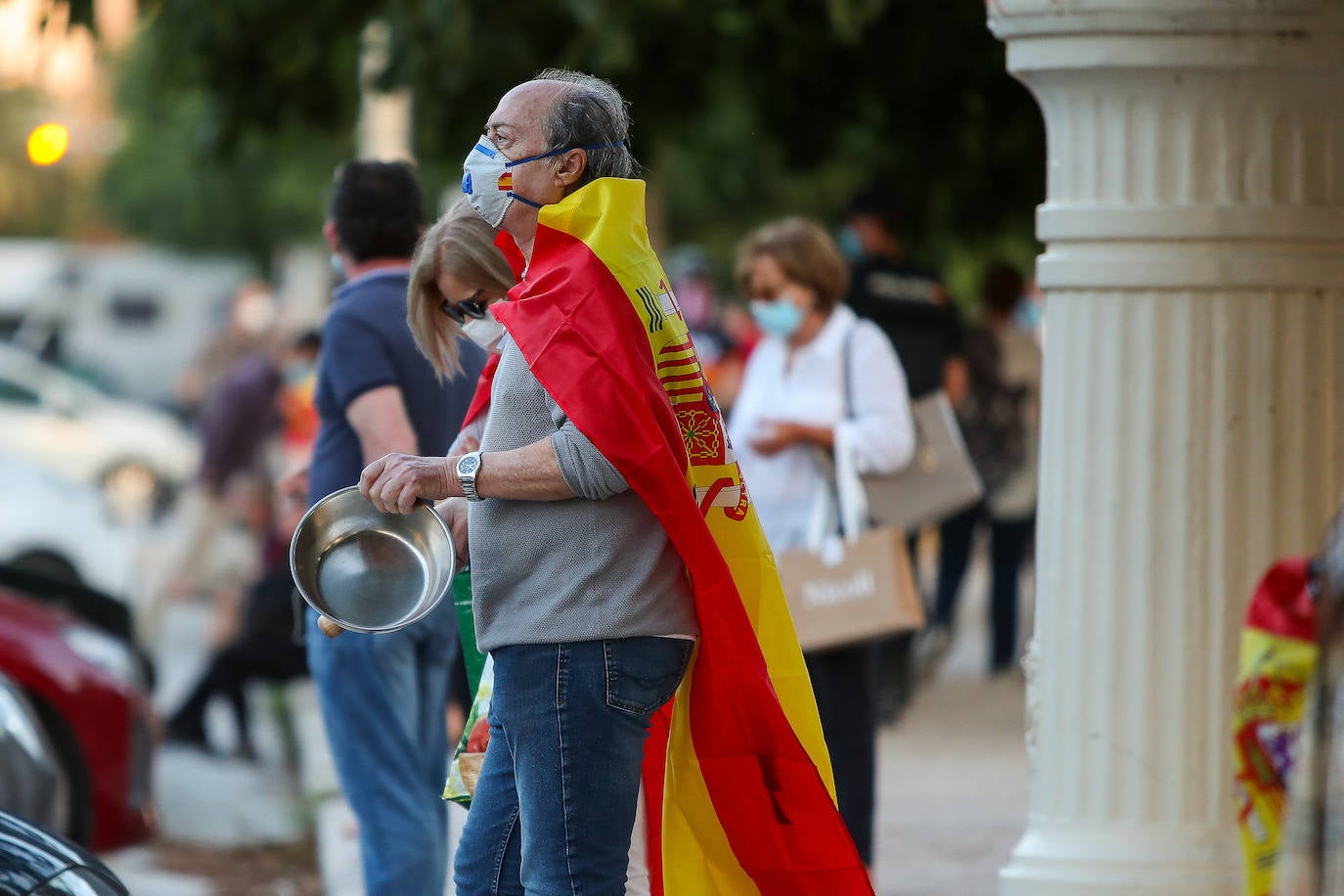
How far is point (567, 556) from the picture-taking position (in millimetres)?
3449

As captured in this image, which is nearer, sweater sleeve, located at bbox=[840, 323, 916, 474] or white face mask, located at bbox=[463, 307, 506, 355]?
white face mask, located at bbox=[463, 307, 506, 355]

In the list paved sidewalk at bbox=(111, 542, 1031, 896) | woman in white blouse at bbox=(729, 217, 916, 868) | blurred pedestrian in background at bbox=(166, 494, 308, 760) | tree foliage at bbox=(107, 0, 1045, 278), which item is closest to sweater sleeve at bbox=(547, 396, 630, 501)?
woman in white blouse at bbox=(729, 217, 916, 868)

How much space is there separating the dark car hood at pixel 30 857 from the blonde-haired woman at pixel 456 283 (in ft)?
3.79

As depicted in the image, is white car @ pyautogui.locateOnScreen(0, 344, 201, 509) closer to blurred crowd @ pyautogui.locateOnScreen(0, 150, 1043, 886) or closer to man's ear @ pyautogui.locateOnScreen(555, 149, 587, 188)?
blurred crowd @ pyautogui.locateOnScreen(0, 150, 1043, 886)

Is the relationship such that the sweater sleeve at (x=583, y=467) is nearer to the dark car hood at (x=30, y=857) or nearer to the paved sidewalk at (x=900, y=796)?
the dark car hood at (x=30, y=857)

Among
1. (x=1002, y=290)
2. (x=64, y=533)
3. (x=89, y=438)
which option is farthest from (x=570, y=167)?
(x=89, y=438)

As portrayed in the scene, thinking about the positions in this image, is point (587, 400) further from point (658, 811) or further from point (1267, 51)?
point (1267, 51)

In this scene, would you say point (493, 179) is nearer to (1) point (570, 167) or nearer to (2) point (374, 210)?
(1) point (570, 167)

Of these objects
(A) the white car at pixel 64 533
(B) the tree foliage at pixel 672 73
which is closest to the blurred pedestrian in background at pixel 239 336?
(A) the white car at pixel 64 533

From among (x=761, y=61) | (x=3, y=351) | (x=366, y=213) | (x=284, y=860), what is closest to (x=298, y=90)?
(x=761, y=61)

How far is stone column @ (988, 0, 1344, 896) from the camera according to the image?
12.5 feet

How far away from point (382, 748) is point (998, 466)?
5.81 m

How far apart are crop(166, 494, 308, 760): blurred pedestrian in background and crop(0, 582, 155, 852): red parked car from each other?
1.92 m

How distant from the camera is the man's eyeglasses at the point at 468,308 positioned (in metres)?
4.17
